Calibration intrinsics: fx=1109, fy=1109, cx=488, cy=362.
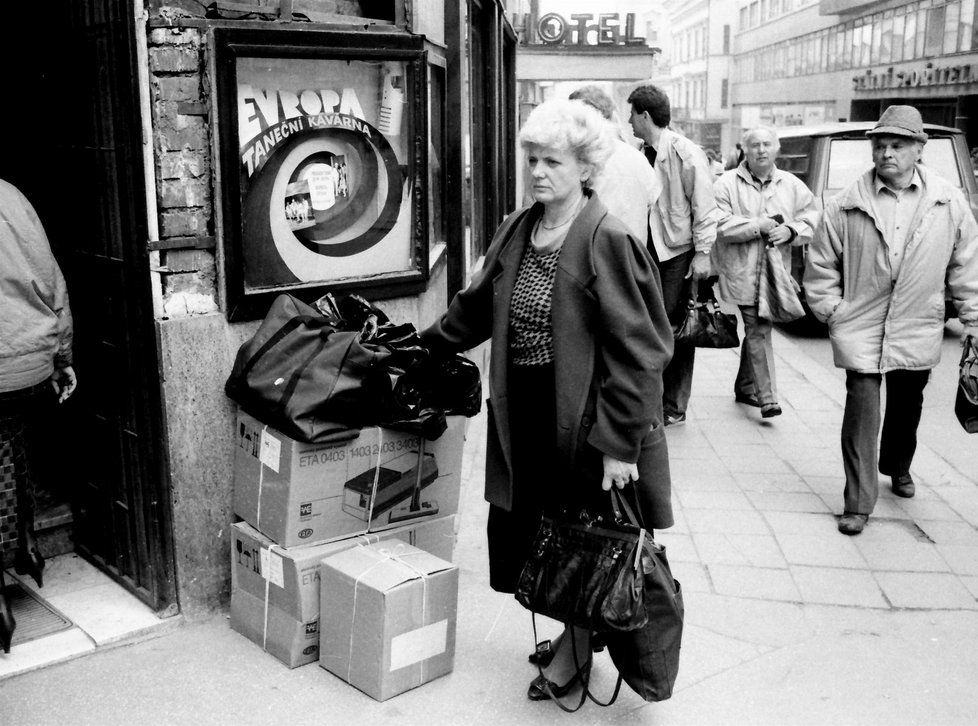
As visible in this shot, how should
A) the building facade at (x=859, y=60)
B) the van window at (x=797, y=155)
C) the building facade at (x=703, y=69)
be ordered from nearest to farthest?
the van window at (x=797, y=155)
the building facade at (x=859, y=60)
the building facade at (x=703, y=69)

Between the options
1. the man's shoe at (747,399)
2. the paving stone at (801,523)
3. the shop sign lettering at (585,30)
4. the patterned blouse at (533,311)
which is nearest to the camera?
the patterned blouse at (533,311)

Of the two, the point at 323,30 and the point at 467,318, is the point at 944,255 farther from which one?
the point at 323,30

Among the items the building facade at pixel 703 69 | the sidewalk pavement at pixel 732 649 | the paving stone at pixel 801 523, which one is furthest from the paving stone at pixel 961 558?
the building facade at pixel 703 69

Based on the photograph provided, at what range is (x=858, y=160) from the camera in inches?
418

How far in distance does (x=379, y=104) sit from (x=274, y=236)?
2.45ft

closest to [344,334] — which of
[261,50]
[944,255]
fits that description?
[261,50]

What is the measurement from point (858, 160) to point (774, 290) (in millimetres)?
4406

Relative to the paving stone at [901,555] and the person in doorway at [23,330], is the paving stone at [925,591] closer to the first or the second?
the paving stone at [901,555]

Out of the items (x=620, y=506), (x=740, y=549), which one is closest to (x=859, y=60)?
(x=740, y=549)

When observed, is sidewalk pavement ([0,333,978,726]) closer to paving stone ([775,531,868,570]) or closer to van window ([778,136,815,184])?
paving stone ([775,531,868,570])

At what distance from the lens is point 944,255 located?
4.93 metres

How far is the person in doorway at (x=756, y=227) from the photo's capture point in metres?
6.85

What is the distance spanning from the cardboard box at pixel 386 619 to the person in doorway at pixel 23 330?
3.79 feet

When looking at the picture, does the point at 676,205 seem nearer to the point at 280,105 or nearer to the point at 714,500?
the point at 714,500
